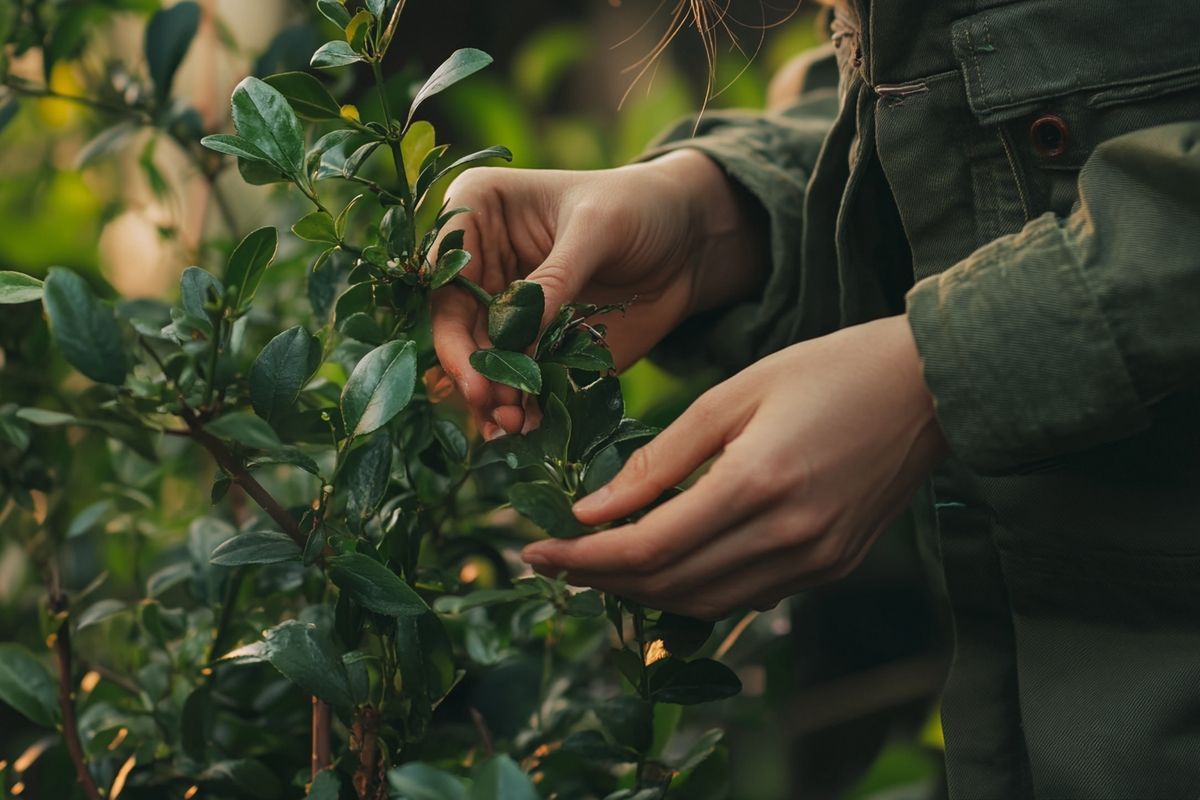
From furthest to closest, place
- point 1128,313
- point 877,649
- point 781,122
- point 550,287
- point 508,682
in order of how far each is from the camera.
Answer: point 877,649 → point 781,122 → point 508,682 → point 550,287 → point 1128,313

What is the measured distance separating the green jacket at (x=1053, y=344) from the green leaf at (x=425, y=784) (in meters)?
0.30

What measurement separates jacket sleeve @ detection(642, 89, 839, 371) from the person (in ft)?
0.24

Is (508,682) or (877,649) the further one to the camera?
(877,649)

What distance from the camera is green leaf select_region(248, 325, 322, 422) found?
0.56 metres

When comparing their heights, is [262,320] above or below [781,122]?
below

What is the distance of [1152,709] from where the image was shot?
639 millimetres

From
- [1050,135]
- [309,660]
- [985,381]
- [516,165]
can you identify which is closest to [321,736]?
[309,660]

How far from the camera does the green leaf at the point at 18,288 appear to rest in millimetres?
534

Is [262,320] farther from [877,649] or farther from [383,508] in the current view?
[877,649]

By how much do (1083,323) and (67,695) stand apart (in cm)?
66

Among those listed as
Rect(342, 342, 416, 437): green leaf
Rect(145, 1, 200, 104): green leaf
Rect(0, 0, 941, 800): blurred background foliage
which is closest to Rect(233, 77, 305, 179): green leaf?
Rect(342, 342, 416, 437): green leaf

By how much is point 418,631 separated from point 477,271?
250 mm

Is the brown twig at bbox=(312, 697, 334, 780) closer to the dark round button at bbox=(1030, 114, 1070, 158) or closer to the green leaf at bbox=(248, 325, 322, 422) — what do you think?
the green leaf at bbox=(248, 325, 322, 422)

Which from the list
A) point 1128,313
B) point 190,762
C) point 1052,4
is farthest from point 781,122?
point 190,762
